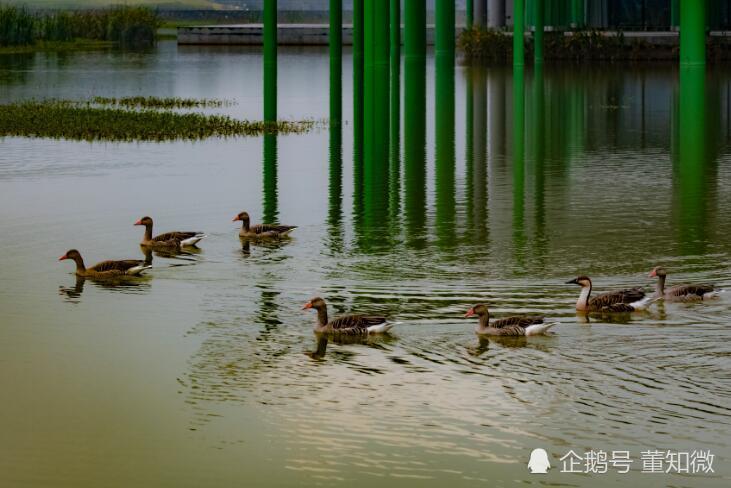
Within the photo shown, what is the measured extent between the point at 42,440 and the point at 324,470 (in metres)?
1.77

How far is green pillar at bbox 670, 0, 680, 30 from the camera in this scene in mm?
56688

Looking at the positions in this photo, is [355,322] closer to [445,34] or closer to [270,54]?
[270,54]

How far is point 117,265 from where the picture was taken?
14.7 metres

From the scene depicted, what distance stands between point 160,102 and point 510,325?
2430 centimetres

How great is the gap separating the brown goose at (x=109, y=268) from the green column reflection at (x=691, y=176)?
504 cm

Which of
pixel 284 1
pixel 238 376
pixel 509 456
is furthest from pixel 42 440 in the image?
pixel 284 1

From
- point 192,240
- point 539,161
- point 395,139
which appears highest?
point 395,139

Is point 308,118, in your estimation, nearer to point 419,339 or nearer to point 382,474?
point 419,339

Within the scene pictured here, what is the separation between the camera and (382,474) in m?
9.12

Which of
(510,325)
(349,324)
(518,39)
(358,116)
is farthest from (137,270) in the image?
(518,39)

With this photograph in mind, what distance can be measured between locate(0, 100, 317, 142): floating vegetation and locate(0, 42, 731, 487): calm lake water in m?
1.20

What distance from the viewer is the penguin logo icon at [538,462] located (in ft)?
30.0

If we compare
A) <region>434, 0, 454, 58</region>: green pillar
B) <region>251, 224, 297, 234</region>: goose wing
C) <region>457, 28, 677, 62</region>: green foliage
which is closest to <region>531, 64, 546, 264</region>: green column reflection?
<region>251, 224, 297, 234</region>: goose wing

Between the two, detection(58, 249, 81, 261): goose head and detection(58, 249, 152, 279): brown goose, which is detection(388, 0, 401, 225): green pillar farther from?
detection(58, 249, 81, 261): goose head
